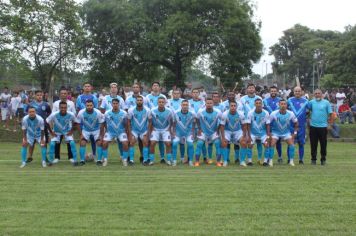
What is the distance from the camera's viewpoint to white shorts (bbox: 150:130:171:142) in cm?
1399

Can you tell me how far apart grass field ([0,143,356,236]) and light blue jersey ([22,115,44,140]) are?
6.02 ft

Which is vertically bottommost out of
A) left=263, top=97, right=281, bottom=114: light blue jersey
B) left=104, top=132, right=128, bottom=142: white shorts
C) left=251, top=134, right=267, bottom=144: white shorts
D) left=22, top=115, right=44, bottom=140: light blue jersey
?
left=251, top=134, right=267, bottom=144: white shorts

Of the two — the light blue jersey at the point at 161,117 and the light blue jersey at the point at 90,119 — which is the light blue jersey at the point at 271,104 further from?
the light blue jersey at the point at 90,119

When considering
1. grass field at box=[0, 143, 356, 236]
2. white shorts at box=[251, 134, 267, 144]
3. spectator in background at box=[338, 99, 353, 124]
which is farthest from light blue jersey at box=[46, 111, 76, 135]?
spectator in background at box=[338, 99, 353, 124]

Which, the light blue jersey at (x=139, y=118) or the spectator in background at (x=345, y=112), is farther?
the spectator in background at (x=345, y=112)

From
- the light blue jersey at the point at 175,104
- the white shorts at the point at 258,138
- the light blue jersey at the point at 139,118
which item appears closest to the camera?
the white shorts at the point at 258,138

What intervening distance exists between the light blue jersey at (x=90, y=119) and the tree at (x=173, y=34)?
2036cm

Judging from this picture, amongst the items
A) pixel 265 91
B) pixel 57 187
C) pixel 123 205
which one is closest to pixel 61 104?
pixel 57 187

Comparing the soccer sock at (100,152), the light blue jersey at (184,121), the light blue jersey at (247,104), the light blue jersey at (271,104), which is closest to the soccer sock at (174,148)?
the light blue jersey at (184,121)

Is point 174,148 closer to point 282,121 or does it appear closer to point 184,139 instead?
point 184,139

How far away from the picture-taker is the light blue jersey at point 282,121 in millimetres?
13812

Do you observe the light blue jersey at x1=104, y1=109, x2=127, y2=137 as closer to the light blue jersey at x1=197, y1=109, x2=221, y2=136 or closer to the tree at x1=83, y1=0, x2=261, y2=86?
the light blue jersey at x1=197, y1=109, x2=221, y2=136

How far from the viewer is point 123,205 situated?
26.2ft

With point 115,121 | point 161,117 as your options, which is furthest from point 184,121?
point 115,121
